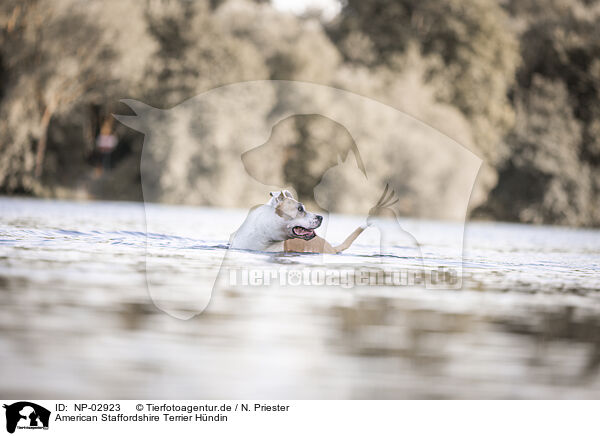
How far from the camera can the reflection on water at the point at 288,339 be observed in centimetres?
441

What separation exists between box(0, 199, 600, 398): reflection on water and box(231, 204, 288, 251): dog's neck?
1638 millimetres

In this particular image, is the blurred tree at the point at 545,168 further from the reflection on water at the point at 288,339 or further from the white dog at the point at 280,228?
the reflection on water at the point at 288,339

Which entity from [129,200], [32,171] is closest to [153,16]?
[129,200]

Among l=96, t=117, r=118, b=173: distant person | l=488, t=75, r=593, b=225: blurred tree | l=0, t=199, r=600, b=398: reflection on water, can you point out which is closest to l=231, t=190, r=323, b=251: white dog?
l=0, t=199, r=600, b=398: reflection on water

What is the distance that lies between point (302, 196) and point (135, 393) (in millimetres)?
41727

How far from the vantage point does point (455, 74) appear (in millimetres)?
55969

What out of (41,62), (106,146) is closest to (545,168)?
(106,146)

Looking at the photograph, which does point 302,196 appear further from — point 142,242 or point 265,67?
point 142,242

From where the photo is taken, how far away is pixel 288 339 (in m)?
5.70

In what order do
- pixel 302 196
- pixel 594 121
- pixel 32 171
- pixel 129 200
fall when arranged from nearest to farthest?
1. pixel 32 171
2. pixel 129 200
3. pixel 302 196
4. pixel 594 121
